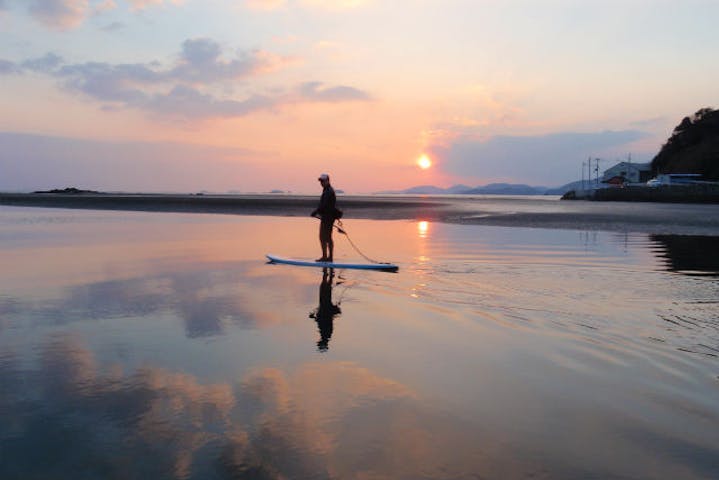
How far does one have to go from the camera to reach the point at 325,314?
10.4 meters

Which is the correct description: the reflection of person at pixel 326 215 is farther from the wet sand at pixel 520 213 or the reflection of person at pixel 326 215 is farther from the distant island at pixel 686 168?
the distant island at pixel 686 168

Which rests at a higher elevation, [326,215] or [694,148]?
[694,148]

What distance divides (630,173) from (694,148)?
1320 inches

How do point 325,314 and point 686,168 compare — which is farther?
point 686,168

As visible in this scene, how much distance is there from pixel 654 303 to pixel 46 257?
17065 millimetres

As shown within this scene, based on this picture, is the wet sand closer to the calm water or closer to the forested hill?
the calm water

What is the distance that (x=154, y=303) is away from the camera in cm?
1096

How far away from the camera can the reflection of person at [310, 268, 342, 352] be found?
8406 mm

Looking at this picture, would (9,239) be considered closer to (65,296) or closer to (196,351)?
(65,296)

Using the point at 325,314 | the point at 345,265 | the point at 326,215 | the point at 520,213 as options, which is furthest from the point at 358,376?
the point at 520,213

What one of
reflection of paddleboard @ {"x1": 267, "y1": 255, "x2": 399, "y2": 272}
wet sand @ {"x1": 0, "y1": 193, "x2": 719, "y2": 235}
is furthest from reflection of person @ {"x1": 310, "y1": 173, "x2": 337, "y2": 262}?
wet sand @ {"x1": 0, "y1": 193, "x2": 719, "y2": 235}

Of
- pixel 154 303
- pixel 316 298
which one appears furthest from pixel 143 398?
pixel 316 298

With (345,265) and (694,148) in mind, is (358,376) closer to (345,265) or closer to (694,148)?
(345,265)

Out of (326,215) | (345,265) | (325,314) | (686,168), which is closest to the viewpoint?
(325,314)
